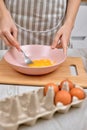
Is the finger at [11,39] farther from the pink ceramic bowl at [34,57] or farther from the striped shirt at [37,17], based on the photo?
the striped shirt at [37,17]

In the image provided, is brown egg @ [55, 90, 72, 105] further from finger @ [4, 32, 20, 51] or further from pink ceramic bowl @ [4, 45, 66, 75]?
finger @ [4, 32, 20, 51]

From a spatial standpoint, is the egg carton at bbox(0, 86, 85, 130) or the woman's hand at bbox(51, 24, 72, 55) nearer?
the egg carton at bbox(0, 86, 85, 130)

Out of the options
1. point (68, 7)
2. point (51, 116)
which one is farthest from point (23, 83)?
point (68, 7)

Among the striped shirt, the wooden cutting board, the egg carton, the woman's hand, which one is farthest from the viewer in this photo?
the striped shirt

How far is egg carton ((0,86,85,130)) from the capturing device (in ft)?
2.12

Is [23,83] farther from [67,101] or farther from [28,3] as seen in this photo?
[28,3]

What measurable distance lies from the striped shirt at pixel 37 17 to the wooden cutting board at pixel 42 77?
1.26 ft

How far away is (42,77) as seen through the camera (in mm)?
950

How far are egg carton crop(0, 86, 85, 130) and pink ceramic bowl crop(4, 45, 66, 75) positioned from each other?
0.21 m

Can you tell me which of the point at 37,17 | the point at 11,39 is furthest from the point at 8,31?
the point at 37,17

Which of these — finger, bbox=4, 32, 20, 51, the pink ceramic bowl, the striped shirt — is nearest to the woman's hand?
the pink ceramic bowl

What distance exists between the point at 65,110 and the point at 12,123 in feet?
0.48

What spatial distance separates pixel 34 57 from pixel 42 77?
→ 0.14 meters

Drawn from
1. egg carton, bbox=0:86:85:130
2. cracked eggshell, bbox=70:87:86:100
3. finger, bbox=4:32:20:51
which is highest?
finger, bbox=4:32:20:51
